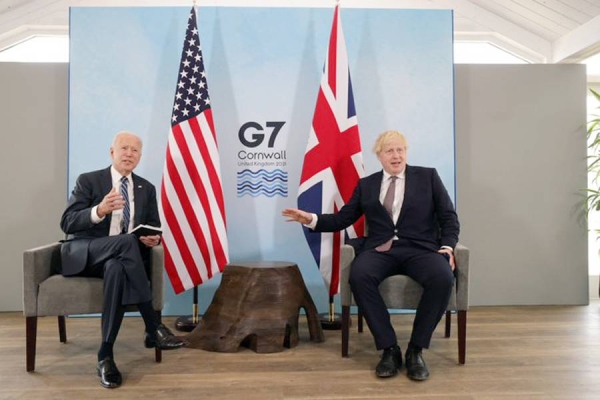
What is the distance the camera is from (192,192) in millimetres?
3754

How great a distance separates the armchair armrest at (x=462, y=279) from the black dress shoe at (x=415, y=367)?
375 millimetres

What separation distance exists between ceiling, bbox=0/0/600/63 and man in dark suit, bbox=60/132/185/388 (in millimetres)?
2280

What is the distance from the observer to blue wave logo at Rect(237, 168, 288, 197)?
4.17m

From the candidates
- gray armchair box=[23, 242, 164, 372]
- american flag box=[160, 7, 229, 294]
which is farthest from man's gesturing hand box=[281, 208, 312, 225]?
gray armchair box=[23, 242, 164, 372]

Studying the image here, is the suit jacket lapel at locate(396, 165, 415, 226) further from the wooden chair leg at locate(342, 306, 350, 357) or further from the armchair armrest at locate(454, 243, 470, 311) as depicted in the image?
the wooden chair leg at locate(342, 306, 350, 357)

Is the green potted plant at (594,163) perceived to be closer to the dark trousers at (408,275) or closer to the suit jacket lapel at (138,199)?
the dark trousers at (408,275)

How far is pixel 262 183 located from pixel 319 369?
1.69 m

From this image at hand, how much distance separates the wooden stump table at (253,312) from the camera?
3.22m

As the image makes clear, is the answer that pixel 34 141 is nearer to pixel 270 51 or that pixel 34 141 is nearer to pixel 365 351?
pixel 270 51

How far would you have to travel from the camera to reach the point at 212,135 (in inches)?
150

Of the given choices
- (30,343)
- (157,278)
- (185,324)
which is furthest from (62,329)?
(157,278)

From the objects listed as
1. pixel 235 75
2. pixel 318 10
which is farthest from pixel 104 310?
pixel 318 10

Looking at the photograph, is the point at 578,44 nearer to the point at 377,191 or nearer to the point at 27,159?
the point at 377,191

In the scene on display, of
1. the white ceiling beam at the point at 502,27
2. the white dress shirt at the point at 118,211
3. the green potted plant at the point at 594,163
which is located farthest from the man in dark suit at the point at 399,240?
the white ceiling beam at the point at 502,27
